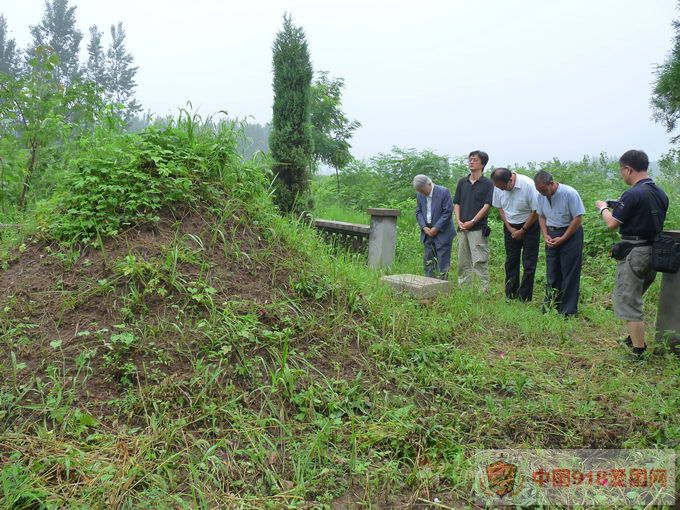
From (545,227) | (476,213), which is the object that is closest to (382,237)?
(476,213)

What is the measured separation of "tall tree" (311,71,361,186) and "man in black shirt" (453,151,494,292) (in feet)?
22.8

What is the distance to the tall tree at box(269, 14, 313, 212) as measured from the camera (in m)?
7.83

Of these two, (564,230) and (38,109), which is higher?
(38,109)

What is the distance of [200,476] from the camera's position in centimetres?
245

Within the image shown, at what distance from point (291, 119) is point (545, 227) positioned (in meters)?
4.22

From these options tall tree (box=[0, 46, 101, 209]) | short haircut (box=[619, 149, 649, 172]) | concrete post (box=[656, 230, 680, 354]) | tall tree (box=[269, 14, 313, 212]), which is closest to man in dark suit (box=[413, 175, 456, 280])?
tall tree (box=[269, 14, 313, 212])

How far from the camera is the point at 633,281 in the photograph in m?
4.36

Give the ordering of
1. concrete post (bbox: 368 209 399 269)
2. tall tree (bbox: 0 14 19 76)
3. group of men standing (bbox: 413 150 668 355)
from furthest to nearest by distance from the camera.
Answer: tall tree (bbox: 0 14 19 76), concrete post (bbox: 368 209 399 269), group of men standing (bbox: 413 150 668 355)

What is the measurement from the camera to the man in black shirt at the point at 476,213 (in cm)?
631

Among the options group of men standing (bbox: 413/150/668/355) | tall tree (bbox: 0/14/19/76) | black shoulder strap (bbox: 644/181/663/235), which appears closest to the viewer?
black shoulder strap (bbox: 644/181/663/235)

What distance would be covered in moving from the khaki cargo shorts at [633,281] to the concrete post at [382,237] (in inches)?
120

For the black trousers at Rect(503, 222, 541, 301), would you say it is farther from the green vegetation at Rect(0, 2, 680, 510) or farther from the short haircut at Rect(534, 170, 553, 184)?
the green vegetation at Rect(0, 2, 680, 510)

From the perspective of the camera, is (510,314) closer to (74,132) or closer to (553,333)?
(553,333)

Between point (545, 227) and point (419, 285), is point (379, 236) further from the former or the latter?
point (545, 227)
